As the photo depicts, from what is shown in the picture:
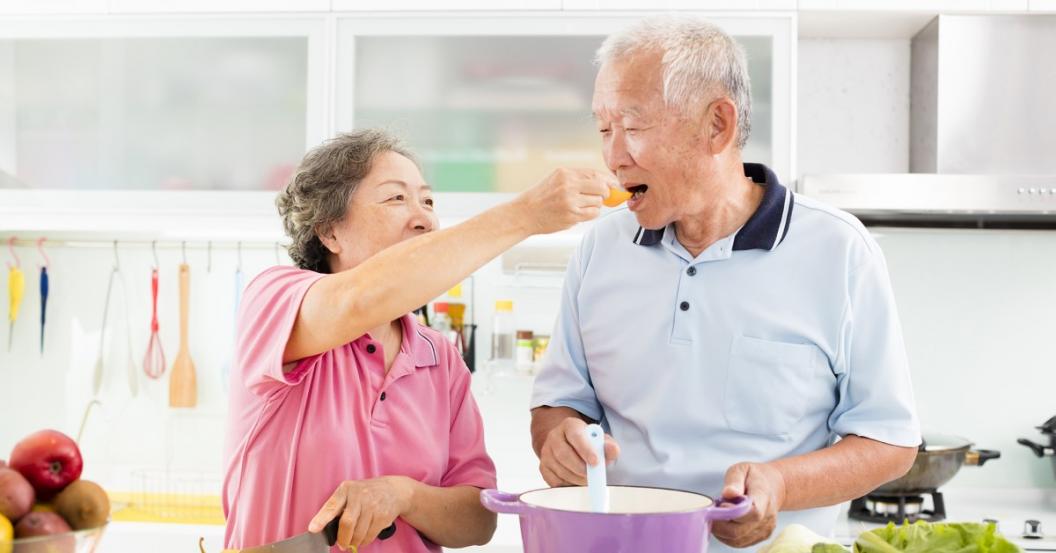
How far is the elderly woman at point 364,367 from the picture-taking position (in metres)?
1.23

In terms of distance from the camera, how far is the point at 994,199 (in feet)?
8.68

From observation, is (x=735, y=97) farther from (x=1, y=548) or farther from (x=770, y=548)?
(x=1, y=548)

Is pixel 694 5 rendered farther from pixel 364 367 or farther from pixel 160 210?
pixel 364 367

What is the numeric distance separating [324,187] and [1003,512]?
7.32 ft

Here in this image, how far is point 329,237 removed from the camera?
58.9 inches

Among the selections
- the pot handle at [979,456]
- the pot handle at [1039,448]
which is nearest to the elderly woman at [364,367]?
the pot handle at [979,456]

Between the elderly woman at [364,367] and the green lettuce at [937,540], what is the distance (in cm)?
49

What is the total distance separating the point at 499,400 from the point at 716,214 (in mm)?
1808

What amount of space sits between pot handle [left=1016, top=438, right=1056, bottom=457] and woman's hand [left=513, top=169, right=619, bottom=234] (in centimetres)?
219

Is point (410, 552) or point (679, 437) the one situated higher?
point (679, 437)

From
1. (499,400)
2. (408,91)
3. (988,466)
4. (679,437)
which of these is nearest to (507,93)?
(408,91)

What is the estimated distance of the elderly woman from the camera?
4.02 feet

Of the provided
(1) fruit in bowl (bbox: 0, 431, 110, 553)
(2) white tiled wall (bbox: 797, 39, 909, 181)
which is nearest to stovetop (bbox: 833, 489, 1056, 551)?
(2) white tiled wall (bbox: 797, 39, 909, 181)

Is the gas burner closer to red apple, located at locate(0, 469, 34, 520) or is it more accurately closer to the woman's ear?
the woman's ear
